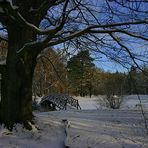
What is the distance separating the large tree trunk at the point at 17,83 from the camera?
449 inches

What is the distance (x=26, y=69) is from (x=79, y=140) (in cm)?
274

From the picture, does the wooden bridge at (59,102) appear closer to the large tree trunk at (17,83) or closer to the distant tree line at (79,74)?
the distant tree line at (79,74)

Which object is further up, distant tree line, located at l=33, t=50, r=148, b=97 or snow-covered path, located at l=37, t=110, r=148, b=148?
distant tree line, located at l=33, t=50, r=148, b=97

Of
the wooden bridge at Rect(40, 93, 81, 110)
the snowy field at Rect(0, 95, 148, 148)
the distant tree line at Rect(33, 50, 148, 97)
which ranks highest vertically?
the distant tree line at Rect(33, 50, 148, 97)

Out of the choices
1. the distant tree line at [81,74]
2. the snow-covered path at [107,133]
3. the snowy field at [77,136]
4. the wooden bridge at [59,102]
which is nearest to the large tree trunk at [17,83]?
the snowy field at [77,136]

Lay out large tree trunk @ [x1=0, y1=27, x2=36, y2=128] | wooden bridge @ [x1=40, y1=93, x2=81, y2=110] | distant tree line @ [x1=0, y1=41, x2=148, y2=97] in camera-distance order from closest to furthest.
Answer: large tree trunk @ [x1=0, y1=27, x2=36, y2=128] < distant tree line @ [x1=0, y1=41, x2=148, y2=97] < wooden bridge @ [x1=40, y1=93, x2=81, y2=110]

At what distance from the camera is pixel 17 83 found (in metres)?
11.5

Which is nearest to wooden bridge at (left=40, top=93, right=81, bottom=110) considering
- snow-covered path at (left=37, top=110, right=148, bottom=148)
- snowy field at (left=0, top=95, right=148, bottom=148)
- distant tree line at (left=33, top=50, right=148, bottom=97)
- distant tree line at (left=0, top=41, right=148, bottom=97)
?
distant tree line at (left=0, top=41, right=148, bottom=97)

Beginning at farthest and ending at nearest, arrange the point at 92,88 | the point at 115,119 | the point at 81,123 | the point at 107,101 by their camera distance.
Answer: the point at 92,88 → the point at 107,101 → the point at 115,119 → the point at 81,123

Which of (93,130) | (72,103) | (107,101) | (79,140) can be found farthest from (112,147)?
(72,103)

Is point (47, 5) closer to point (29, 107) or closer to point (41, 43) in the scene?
point (41, 43)

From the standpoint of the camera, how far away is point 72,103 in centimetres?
3594

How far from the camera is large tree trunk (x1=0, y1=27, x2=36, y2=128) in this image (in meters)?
11.4

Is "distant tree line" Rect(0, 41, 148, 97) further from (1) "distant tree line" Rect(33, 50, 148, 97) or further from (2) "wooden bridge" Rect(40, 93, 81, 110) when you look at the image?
(2) "wooden bridge" Rect(40, 93, 81, 110)
